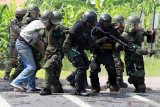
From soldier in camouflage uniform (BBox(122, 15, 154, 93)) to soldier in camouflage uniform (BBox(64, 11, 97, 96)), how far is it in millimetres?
1351

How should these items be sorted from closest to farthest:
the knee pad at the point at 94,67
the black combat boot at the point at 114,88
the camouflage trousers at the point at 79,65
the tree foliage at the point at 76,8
→ the camouflage trousers at the point at 79,65
the knee pad at the point at 94,67
the black combat boot at the point at 114,88
the tree foliage at the point at 76,8

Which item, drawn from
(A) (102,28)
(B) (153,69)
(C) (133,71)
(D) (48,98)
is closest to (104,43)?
(A) (102,28)

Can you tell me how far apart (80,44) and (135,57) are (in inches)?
63.9

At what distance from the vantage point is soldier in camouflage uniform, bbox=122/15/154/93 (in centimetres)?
1187

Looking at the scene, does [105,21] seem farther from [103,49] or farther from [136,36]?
[136,36]

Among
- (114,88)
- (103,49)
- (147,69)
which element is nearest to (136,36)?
(103,49)

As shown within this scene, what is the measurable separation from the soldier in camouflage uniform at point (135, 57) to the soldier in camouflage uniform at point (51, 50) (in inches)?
65.3

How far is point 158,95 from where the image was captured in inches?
448

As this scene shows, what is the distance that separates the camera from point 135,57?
11945 millimetres

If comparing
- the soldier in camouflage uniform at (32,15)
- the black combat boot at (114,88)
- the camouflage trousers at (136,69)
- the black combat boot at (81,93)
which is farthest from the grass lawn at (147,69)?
the black combat boot at (81,93)

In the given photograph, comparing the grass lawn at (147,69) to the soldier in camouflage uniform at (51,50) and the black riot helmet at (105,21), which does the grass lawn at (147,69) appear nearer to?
the soldier in camouflage uniform at (51,50)

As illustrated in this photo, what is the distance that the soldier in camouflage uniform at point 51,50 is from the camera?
1077cm

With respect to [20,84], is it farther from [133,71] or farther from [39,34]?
[133,71]

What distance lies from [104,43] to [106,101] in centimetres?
150
